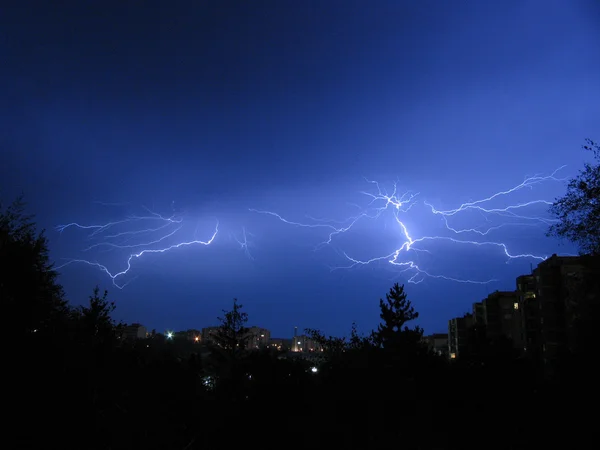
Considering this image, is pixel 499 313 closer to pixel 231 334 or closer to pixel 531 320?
pixel 531 320

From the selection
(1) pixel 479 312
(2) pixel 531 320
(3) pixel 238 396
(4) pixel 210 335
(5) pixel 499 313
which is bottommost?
(3) pixel 238 396

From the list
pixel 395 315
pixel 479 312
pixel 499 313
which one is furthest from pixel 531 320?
pixel 395 315

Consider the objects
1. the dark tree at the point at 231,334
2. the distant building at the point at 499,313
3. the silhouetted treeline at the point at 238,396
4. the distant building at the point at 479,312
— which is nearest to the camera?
the silhouetted treeline at the point at 238,396

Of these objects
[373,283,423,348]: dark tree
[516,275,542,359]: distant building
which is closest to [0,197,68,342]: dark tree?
[373,283,423,348]: dark tree

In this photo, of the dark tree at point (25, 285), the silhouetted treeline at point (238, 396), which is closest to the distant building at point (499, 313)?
the silhouetted treeline at point (238, 396)

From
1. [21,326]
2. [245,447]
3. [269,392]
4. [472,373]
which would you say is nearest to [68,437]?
[21,326]

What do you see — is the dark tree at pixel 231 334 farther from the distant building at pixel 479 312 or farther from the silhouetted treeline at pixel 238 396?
the distant building at pixel 479 312

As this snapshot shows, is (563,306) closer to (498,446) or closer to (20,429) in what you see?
(498,446)

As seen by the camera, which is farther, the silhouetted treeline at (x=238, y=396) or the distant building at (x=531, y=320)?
the distant building at (x=531, y=320)

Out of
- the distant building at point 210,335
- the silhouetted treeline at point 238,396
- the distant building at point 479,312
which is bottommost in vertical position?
the silhouetted treeline at point 238,396
